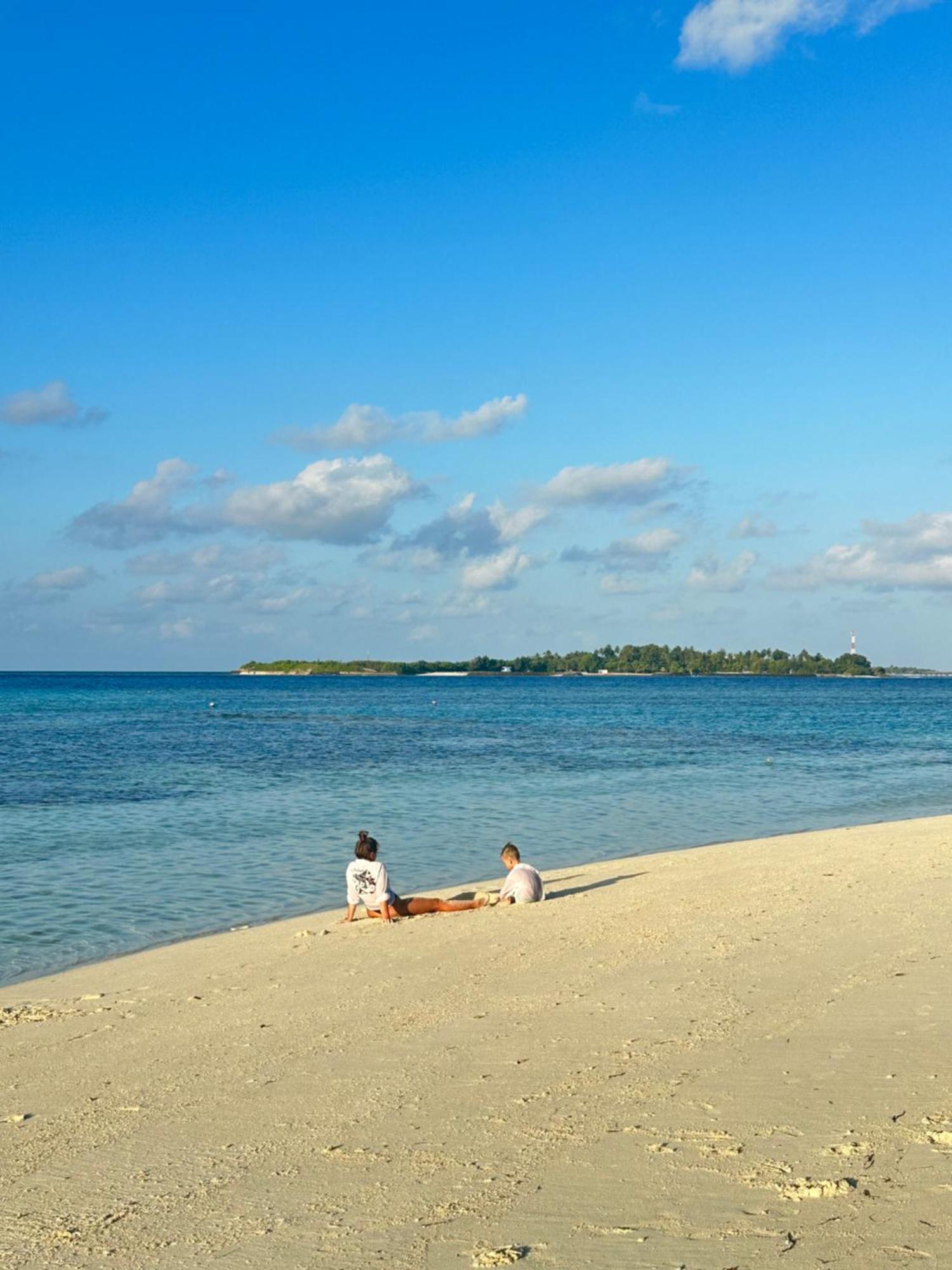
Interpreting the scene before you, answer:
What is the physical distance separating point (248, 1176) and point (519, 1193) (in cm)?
150

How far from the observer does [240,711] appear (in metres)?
94.2

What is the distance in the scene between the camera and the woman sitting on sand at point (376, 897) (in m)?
14.2

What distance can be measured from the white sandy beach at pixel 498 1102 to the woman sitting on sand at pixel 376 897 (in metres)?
1.54

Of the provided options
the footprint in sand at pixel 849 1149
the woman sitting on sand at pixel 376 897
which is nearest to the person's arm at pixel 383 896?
the woman sitting on sand at pixel 376 897

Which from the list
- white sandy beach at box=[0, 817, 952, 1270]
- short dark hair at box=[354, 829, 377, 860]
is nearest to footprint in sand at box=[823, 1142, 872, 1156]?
white sandy beach at box=[0, 817, 952, 1270]

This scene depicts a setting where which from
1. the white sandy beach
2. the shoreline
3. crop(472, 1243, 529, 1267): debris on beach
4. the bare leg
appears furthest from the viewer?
the bare leg

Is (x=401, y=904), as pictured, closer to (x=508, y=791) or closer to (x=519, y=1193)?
(x=519, y=1193)

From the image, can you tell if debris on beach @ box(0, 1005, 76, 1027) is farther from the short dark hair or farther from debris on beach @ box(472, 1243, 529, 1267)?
debris on beach @ box(472, 1243, 529, 1267)

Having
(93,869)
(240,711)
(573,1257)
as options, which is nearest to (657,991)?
(573,1257)

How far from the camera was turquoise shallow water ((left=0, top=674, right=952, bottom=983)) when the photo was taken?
16.8 metres

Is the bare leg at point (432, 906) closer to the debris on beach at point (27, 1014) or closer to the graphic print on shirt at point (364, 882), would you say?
the graphic print on shirt at point (364, 882)

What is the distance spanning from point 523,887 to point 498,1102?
7.80 m

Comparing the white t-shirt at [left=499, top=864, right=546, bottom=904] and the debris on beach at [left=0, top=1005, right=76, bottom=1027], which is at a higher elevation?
the white t-shirt at [left=499, top=864, right=546, bottom=904]

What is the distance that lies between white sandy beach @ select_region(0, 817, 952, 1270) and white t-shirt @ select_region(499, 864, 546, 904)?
2.04 m
